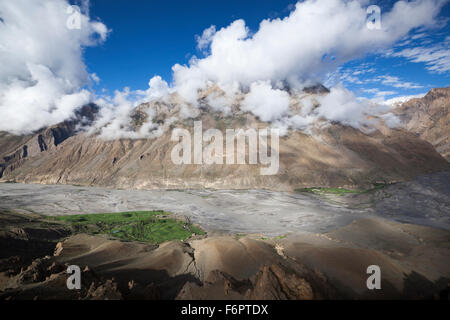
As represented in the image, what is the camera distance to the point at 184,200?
111 m

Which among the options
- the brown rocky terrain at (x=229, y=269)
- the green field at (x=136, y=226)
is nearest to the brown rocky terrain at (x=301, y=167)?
the green field at (x=136, y=226)

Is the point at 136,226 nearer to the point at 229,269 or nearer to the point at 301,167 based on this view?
the point at 229,269

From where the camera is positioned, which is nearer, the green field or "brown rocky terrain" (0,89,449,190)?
the green field

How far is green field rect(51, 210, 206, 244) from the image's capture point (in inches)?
2301

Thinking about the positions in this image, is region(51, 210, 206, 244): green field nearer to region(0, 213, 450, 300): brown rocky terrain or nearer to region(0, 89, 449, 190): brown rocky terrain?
region(0, 213, 450, 300): brown rocky terrain

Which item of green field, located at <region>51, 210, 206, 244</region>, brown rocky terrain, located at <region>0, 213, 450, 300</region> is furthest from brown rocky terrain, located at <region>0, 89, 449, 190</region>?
brown rocky terrain, located at <region>0, 213, 450, 300</region>

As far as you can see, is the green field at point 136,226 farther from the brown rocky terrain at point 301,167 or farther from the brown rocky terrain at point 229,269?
the brown rocky terrain at point 301,167

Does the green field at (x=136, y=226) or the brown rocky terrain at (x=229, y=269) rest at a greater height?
the brown rocky terrain at (x=229, y=269)

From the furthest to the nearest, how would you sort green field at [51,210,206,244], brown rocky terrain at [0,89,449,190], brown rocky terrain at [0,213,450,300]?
1. brown rocky terrain at [0,89,449,190]
2. green field at [51,210,206,244]
3. brown rocky terrain at [0,213,450,300]

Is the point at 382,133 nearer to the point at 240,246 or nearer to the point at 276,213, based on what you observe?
the point at 276,213

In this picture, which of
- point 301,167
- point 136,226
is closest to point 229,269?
point 136,226

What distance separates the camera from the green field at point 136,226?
58444 millimetres

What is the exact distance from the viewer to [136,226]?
66.6 m
